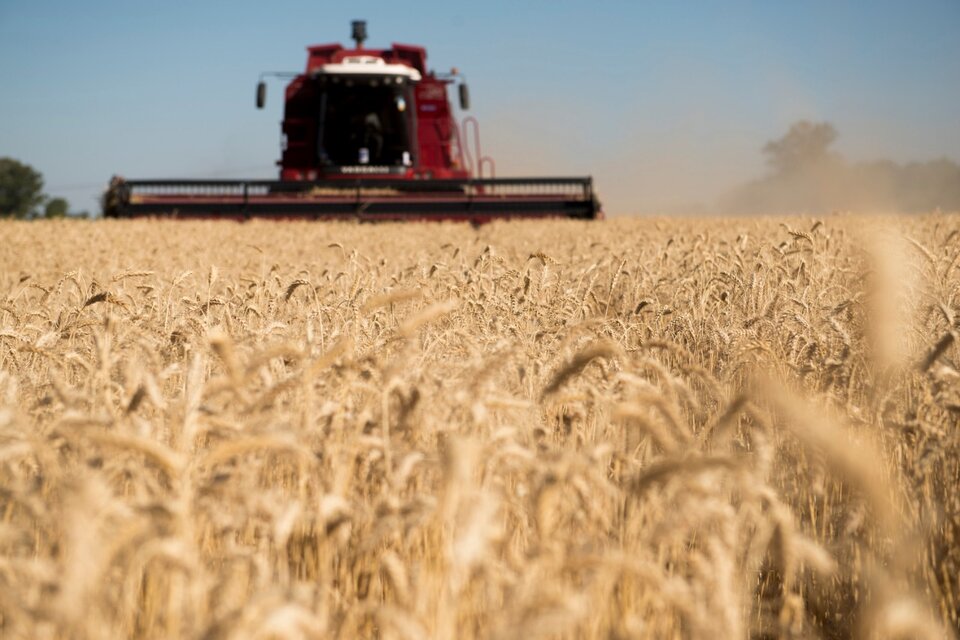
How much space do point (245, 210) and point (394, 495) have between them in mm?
14443

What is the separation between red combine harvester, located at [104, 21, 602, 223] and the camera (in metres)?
→ 15.6

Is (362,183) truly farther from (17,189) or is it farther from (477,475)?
(17,189)

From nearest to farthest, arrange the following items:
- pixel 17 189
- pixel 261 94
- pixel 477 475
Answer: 1. pixel 477 475
2. pixel 261 94
3. pixel 17 189

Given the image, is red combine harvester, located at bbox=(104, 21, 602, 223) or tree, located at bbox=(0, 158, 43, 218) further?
tree, located at bbox=(0, 158, 43, 218)

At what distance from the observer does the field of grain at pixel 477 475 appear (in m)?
1.39

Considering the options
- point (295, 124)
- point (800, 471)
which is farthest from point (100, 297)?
point (295, 124)

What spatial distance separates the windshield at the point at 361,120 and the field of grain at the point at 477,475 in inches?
455

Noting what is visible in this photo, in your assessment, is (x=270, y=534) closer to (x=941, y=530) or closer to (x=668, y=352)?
(x=941, y=530)

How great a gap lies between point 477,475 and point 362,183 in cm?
1415

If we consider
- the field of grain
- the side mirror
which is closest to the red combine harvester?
the side mirror

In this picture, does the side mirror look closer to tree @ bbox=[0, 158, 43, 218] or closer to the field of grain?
the field of grain

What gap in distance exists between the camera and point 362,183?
1602cm

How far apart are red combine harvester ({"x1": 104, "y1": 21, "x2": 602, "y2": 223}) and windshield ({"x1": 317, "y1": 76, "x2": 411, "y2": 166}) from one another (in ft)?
0.06

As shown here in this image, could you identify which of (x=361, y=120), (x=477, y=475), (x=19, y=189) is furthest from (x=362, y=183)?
(x=19, y=189)
